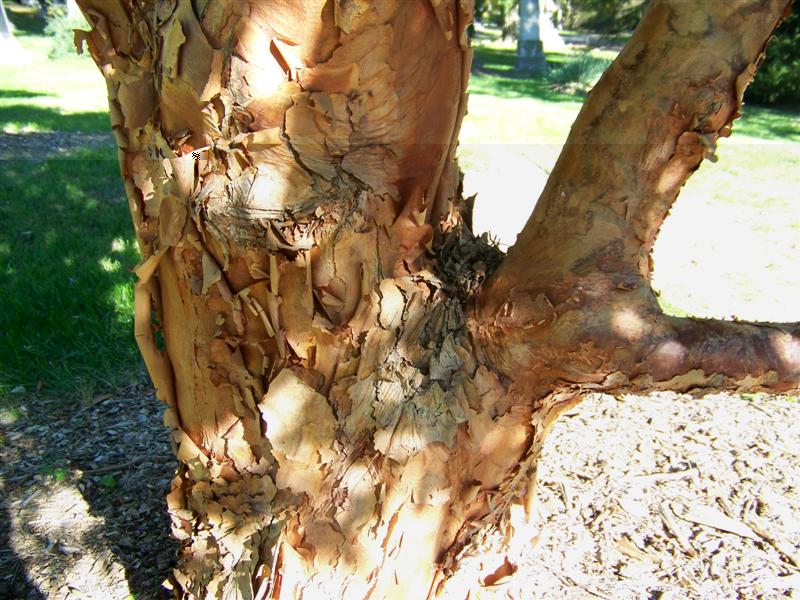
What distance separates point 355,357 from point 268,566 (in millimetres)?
571

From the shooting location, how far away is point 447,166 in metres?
1.67

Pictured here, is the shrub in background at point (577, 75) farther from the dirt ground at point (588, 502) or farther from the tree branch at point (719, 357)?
the tree branch at point (719, 357)

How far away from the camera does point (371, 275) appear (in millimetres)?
1596

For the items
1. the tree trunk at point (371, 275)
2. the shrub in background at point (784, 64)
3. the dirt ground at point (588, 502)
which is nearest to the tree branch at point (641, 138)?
the tree trunk at point (371, 275)

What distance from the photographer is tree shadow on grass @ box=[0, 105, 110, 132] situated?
9152 millimetres

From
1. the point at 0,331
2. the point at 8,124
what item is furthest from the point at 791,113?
the point at 0,331

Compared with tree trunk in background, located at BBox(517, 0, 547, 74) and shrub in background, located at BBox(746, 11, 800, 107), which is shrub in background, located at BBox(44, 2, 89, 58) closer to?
tree trunk in background, located at BBox(517, 0, 547, 74)

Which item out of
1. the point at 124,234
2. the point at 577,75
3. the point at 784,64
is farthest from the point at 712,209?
the point at 577,75

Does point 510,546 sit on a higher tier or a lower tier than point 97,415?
higher

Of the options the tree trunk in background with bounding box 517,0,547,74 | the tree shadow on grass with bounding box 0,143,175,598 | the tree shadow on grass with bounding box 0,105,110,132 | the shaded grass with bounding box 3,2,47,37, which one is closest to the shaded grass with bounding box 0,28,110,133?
the tree shadow on grass with bounding box 0,105,110,132

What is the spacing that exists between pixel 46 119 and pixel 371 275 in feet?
31.8

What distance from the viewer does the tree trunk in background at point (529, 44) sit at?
21.7m

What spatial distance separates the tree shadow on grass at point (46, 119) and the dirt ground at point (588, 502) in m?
7.00

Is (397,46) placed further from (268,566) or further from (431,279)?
Answer: (268,566)
